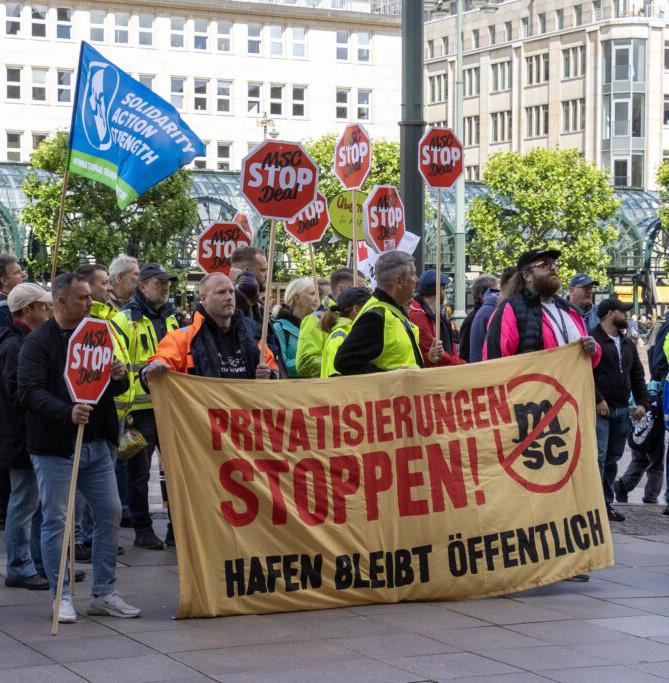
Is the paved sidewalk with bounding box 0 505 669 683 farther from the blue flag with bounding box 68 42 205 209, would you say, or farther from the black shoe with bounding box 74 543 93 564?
the blue flag with bounding box 68 42 205 209

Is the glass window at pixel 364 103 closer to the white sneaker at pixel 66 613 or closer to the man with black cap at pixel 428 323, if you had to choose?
the man with black cap at pixel 428 323

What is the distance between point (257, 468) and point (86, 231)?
149 feet

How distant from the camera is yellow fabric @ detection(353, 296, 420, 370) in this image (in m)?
8.96

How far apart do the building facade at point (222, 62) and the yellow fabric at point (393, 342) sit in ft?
248

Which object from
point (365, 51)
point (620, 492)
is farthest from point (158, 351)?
point (365, 51)

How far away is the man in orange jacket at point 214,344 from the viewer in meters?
8.88

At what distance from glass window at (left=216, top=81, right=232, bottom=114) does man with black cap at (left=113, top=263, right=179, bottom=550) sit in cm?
7935

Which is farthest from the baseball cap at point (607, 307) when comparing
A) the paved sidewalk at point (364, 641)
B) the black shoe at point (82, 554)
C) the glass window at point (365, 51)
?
the glass window at point (365, 51)

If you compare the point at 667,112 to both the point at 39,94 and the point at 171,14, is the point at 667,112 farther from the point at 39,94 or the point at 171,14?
the point at 39,94

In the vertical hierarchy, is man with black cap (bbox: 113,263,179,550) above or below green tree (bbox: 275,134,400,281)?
below

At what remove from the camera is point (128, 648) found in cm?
734

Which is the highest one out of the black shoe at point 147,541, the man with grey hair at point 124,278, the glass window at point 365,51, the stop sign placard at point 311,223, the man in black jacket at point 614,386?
the glass window at point 365,51

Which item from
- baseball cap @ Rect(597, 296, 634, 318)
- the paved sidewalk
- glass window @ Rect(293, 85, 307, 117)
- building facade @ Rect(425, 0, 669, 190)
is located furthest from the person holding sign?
building facade @ Rect(425, 0, 669, 190)

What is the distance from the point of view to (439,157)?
1252 cm
